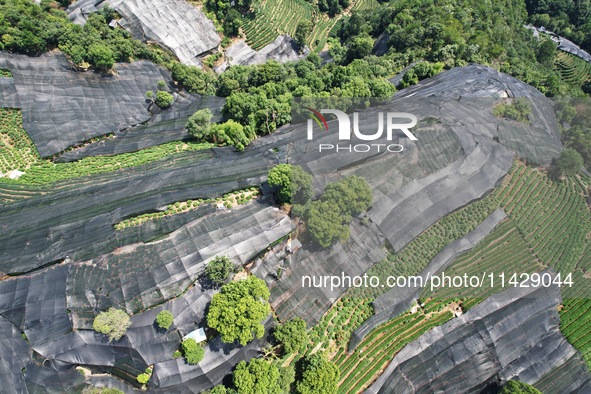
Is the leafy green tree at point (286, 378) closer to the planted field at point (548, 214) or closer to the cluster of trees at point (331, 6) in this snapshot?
the planted field at point (548, 214)

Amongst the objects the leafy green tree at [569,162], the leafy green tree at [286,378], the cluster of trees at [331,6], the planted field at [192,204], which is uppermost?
the cluster of trees at [331,6]

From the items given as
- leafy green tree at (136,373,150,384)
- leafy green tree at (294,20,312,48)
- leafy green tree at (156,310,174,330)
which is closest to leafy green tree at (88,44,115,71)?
leafy green tree at (294,20,312,48)

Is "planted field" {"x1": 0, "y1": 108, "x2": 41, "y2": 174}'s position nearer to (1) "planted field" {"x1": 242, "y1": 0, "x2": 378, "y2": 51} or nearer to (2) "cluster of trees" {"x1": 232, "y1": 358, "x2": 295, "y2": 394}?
(2) "cluster of trees" {"x1": 232, "y1": 358, "x2": 295, "y2": 394}

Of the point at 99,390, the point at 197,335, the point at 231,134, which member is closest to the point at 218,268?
the point at 197,335

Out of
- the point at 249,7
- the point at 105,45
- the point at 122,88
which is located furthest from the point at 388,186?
the point at 249,7

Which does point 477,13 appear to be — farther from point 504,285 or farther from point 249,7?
point 504,285

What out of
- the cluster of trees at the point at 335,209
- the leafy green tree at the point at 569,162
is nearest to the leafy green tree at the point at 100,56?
the cluster of trees at the point at 335,209
